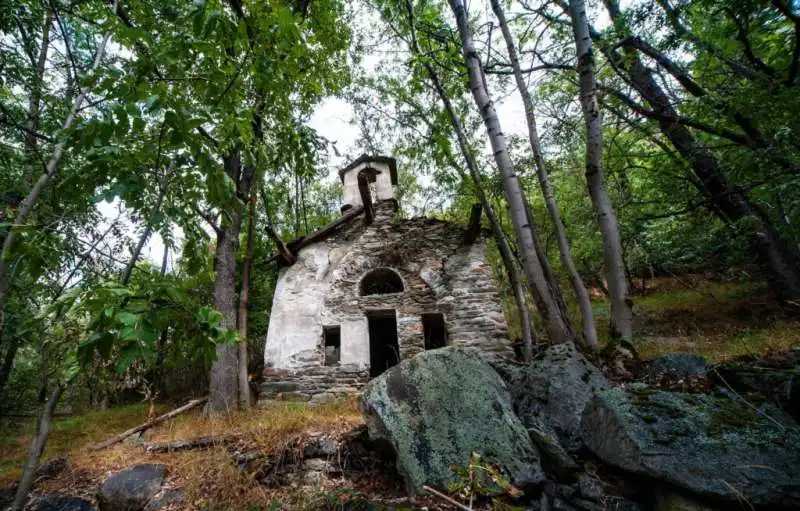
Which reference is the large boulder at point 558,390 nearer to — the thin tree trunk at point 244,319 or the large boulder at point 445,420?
the large boulder at point 445,420

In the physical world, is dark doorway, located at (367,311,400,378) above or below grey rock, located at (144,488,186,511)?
above

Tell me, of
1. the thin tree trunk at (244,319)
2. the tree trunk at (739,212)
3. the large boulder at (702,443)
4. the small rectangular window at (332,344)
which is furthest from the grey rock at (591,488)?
the tree trunk at (739,212)

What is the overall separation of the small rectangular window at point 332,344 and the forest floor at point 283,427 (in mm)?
1578

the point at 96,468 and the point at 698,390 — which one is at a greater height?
the point at 698,390

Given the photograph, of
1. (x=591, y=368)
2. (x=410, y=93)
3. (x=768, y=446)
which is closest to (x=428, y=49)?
(x=410, y=93)

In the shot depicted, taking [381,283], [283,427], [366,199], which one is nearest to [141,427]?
[283,427]

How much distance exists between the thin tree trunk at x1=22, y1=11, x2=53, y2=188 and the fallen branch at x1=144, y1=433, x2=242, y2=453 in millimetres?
3293

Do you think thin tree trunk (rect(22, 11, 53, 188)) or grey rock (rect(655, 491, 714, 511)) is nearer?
grey rock (rect(655, 491, 714, 511))

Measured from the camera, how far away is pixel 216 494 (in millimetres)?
3221

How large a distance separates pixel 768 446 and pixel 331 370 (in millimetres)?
6387

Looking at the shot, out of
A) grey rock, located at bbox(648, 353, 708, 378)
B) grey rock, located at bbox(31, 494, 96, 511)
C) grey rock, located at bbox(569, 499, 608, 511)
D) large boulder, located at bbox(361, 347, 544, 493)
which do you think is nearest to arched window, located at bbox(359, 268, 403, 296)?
large boulder, located at bbox(361, 347, 544, 493)

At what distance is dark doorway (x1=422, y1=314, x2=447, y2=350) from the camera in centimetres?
777

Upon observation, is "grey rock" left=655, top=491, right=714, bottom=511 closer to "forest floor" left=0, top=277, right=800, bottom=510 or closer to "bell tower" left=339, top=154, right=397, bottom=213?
"forest floor" left=0, top=277, right=800, bottom=510

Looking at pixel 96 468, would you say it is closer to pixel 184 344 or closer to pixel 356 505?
pixel 356 505
